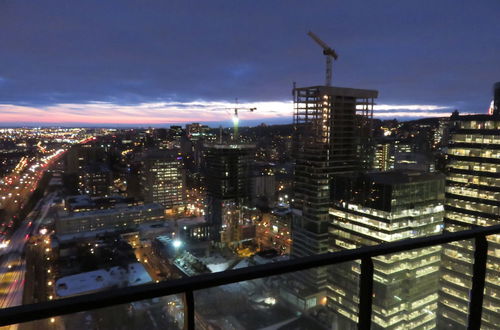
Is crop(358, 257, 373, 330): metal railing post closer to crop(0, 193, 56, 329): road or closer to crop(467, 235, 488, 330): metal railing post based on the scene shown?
crop(467, 235, 488, 330): metal railing post

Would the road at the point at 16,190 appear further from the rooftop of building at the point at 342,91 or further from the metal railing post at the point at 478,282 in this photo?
the metal railing post at the point at 478,282

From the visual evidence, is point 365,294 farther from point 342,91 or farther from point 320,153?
point 342,91

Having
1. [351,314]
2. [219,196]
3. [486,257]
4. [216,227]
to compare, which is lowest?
[216,227]

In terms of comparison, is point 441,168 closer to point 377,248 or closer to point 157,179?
point 157,179

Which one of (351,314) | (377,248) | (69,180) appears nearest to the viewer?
(377,248)

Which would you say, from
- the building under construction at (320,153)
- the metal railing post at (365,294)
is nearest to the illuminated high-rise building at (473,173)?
the building under construction at (320,153)

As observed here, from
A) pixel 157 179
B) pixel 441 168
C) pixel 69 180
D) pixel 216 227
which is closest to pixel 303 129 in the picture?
pixel 216 227

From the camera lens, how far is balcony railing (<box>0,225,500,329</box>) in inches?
27.9

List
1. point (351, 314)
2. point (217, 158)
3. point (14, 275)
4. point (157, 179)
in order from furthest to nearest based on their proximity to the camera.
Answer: point (157, 179)
point (217, 158)
point (14, 275)
point (351, 314)

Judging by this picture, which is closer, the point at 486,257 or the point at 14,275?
the point at 486,257

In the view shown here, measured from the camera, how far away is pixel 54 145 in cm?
7188

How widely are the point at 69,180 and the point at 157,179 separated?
11.7 metres

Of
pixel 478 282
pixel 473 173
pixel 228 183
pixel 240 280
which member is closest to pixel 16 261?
pixel 228 183

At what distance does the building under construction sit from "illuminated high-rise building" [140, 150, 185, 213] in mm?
15709
